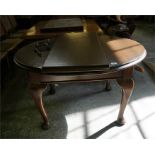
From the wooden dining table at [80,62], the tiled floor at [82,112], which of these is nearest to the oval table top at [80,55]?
the wooden dining table at [80,62]

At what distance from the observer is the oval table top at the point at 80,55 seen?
109 cm

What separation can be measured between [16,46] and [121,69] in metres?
1.64

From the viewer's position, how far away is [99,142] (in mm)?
1279

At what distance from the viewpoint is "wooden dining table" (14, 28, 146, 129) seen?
1084 millimetres

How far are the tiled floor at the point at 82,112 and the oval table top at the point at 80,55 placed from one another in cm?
59

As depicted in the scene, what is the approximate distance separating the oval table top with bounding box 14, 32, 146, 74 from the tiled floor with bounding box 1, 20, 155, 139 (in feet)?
1.93

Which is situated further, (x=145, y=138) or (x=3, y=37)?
(x=3, y=37)

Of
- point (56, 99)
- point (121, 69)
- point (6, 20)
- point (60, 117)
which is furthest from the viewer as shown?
point (6, 20)

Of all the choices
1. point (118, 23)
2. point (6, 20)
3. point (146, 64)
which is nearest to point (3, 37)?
point (6, 20)

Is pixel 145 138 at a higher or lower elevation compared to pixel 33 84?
lower

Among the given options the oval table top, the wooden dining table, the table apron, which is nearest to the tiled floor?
the wooden dining table

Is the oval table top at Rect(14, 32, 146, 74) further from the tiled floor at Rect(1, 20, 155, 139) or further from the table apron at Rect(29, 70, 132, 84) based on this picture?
the tiled floor at Rect(1, 20, 155, 139)

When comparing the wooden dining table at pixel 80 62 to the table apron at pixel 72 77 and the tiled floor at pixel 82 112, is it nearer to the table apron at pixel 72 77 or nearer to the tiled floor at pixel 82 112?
the table apron at pixel 72 77

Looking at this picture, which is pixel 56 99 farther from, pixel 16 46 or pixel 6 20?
pixel 6 20
